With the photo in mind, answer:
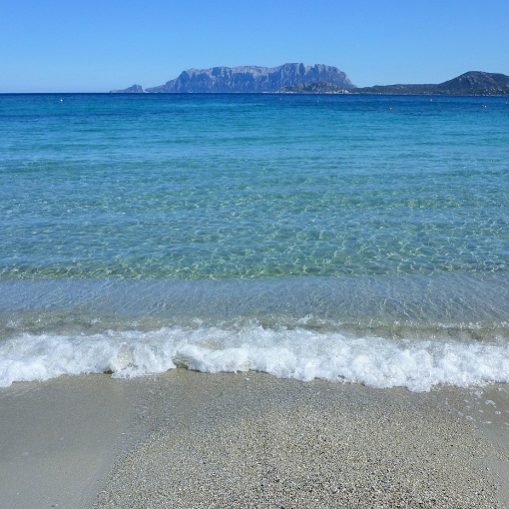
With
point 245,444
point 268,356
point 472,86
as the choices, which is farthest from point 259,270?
point 472,86

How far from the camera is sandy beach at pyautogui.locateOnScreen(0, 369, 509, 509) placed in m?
4.80

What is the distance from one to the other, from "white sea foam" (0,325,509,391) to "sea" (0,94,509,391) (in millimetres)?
23

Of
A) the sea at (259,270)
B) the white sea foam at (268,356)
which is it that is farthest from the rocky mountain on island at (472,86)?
the white sea foam at (268,356)

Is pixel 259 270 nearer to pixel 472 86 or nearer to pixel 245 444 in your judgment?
pixel 245 444

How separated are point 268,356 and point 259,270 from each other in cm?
347

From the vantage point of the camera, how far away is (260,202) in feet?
50.9

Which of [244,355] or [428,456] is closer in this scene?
[428,456]

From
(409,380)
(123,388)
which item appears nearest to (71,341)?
(123,388)

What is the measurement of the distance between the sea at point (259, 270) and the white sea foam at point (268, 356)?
23mm

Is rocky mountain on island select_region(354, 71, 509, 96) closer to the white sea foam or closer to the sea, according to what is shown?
the sea

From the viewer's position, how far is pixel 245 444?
5477 mm

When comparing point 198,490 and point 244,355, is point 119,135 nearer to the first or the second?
point 244,355

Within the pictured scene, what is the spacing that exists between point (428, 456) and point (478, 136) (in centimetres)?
3032

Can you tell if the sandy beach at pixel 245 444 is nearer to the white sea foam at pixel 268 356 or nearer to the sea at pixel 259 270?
the white sea foam at pixel 268 356
